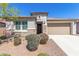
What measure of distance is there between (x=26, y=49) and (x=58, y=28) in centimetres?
326

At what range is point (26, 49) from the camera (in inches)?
598

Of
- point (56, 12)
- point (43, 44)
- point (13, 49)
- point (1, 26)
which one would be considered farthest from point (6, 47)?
point (56, 12)

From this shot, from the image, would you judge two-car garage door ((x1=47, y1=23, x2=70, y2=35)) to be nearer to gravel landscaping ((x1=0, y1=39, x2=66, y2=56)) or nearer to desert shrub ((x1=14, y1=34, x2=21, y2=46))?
gravel landscaping ((x1=0, y1=39, x2=66, y2=56))

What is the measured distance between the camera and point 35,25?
16.6 m

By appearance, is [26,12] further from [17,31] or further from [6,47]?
[6,47]

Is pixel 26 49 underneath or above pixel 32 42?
underneath

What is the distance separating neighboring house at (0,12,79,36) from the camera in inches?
626

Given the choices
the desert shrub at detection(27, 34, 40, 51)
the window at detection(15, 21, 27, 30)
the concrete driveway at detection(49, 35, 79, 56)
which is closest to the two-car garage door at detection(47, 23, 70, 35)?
the concrete driveway at detection(49, 35, 79, 56)

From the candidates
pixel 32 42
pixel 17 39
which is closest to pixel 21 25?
pixel 17 39

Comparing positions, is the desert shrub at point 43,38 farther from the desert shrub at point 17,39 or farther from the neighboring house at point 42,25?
the desert shrub at point 17,39

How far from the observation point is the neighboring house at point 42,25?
15.9 m

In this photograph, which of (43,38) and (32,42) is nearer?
(32,42)

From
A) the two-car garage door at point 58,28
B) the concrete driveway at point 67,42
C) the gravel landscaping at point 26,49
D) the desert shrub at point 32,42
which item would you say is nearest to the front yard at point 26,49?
the gravel landscaping at point 26,49

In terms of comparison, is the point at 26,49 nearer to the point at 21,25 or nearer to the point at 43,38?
Result: the point at 43,38
